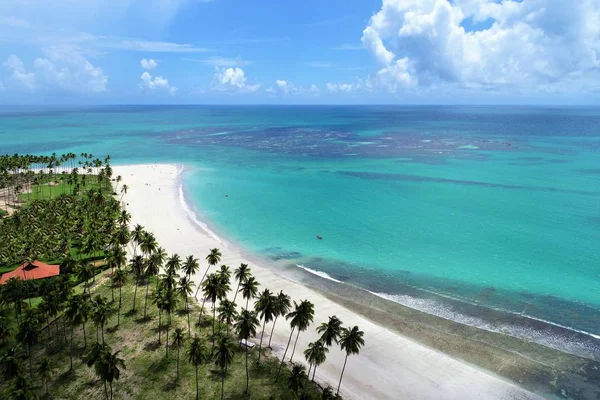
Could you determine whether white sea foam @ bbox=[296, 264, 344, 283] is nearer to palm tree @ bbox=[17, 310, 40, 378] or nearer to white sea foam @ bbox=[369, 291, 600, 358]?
white sea foam @ bbox=[369, 291, 600, 358]

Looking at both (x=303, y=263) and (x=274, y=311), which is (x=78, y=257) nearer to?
(x=303, y=263)

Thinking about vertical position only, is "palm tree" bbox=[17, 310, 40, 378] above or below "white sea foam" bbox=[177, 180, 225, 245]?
above

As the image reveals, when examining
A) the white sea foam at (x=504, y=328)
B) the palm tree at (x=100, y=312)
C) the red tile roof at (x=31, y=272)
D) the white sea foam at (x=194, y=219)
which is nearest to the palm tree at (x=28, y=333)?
the palm tree at (x=100, y=312)

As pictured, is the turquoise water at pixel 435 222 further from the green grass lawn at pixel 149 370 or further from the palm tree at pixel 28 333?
the palm tree at pixel 28 333

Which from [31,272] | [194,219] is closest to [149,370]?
[31,272]

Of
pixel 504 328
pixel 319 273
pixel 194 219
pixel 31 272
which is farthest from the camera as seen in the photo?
pixel 194 219

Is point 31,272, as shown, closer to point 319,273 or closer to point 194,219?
point 194,219

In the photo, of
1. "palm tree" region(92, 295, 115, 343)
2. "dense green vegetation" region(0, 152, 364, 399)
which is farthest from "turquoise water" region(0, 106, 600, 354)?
"palm tree" region(92, 295, 115, 343)
